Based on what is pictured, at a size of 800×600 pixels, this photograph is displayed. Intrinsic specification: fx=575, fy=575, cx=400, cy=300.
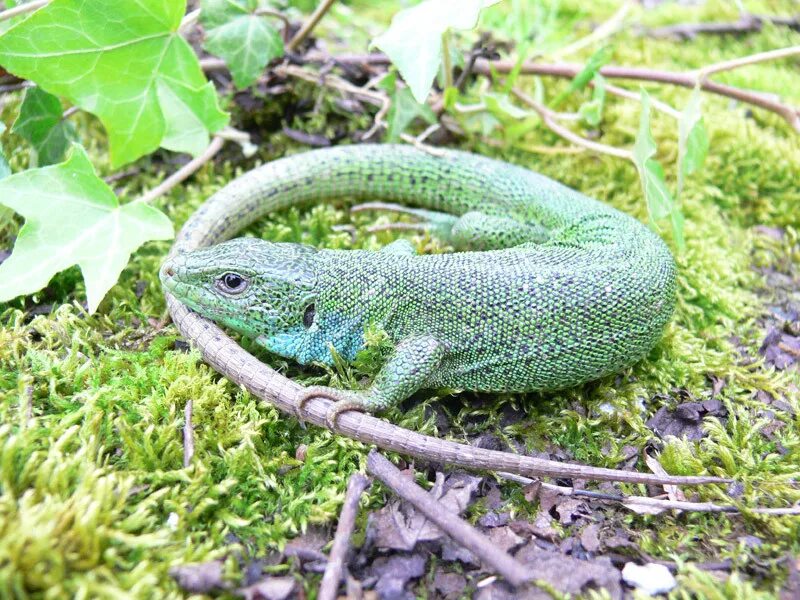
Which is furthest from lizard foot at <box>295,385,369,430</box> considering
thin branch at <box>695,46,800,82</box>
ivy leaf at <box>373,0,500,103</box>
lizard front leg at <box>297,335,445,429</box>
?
thin branch at <box>695,46,800,82</box>

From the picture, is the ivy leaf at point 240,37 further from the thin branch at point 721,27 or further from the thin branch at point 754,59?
the thin branch at point 721,27

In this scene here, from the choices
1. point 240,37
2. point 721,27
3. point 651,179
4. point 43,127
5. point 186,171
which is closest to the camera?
point 651,179

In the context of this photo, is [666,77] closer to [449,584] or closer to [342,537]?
[449,584]

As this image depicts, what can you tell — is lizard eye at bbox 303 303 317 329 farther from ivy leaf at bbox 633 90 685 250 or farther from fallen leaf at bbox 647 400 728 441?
ivy leaf at bbox 633 90 685 250

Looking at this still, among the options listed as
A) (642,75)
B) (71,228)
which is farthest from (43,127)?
(642,75)

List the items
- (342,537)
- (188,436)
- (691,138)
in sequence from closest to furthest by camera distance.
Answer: (342,537)
(188,436)
(691,138)
